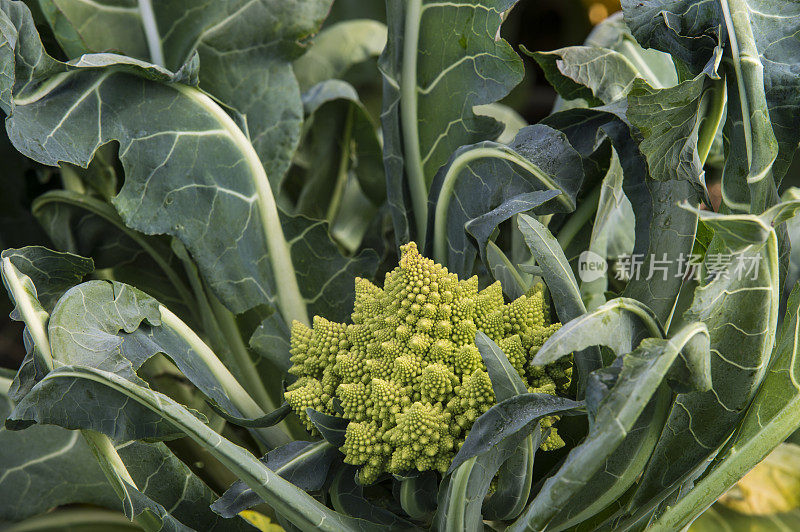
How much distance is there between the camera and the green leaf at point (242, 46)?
2.33ft

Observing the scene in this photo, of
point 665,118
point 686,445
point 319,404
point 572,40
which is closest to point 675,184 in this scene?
point 665,118

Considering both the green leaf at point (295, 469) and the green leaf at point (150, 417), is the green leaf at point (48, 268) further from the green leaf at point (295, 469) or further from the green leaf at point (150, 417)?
the green leaf at point (295, 469)

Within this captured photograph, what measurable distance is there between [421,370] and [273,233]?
0.26 metres

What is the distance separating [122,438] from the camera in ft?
1.59

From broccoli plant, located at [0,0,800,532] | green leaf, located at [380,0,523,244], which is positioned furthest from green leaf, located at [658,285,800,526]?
green leaf, located at [380,0,523,244]

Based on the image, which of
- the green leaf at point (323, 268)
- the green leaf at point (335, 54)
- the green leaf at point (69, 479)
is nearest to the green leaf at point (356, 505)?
the green leaf at point (69, 479)

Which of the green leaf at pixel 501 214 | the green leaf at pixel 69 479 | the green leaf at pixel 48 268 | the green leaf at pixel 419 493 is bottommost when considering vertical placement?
the green leaf at pixel 69 479

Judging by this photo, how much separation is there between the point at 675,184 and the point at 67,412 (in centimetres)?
54

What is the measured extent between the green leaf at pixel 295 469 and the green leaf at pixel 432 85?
27 cm

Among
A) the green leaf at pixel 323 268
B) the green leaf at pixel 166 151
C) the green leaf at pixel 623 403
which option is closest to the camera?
the green leaf at pixel 623 403

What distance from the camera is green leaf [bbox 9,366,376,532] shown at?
1.45 feet

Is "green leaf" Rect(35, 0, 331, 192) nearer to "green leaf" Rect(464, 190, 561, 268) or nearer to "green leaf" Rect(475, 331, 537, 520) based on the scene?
"green leaf" Rect(464, 190, 561, 268)

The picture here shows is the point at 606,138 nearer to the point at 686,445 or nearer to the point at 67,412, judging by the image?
the point at 686,445

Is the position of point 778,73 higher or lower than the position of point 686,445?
higher
